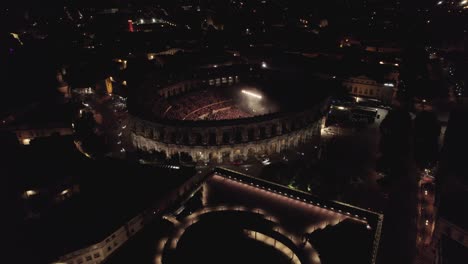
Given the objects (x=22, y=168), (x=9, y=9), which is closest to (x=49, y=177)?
(x=22, y=168)

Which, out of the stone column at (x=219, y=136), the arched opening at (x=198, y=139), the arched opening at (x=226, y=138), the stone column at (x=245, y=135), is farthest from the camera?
the stone column at (x=245, y=135)

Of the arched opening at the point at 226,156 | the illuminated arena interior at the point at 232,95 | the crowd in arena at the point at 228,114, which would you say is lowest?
the arched opening at the point at 226,156

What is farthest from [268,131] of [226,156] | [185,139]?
[185,139]

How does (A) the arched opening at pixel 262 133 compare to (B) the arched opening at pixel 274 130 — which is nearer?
(A) the arched opening at pixel 262 133

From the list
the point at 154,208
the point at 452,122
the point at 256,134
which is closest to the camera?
the point at 154,208

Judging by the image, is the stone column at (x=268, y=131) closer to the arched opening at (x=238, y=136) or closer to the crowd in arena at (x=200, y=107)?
the arched opening at (x=238, y=136)

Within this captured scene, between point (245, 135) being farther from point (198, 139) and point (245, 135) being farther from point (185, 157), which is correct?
point (185, 157)

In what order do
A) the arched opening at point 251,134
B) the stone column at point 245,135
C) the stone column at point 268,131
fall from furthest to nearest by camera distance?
the stone column at point 268,131 → the arched opening at point 251,134 → the stone column at point 245,135

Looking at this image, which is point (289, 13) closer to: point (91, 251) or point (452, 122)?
point (452, 122)

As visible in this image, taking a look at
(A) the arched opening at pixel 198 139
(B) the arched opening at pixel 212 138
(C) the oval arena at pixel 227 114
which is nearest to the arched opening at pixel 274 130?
(C) the oval arena at pixel 227 114
